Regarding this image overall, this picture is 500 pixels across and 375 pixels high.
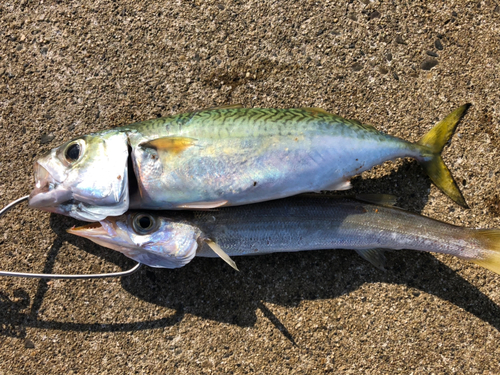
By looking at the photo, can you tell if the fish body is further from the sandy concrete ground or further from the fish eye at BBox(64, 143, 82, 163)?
the sandy concrete ground

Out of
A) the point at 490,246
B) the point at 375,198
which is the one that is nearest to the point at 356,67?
the point at 375,198

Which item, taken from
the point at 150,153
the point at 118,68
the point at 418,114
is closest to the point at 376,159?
the point at 418,114

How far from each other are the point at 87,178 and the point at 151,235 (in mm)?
491

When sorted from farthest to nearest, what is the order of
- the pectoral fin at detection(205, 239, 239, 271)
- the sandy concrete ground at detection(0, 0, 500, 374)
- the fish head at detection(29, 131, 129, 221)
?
1. the sandy concrete ground at detection(0, 0, 500, 374)
2. the pectoral fin at detection(205, 239, 239, 271)
3. the fish head at detection(29, 131, 129, 221)

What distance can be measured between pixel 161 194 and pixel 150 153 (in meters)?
0.24

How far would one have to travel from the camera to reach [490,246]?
7.00 feet

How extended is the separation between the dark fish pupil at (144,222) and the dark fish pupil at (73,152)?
1.71 feet

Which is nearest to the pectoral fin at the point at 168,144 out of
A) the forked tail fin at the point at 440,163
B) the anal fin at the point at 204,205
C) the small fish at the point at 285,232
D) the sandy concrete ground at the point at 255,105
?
the anal fin at the point at 204,205

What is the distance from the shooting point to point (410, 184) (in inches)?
95.6

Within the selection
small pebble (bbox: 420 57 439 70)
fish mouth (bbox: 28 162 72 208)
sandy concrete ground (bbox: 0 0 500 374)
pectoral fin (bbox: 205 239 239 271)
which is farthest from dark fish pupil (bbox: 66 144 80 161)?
small pebble (bbox: 420 57 439 70)

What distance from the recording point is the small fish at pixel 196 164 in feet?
6.08

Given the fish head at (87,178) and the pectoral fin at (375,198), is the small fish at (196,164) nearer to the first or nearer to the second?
the fish head at (87,178)

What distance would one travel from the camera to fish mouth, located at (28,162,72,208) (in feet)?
6.13

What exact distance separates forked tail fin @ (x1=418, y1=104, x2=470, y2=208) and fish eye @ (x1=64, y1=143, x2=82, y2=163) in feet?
7.25
